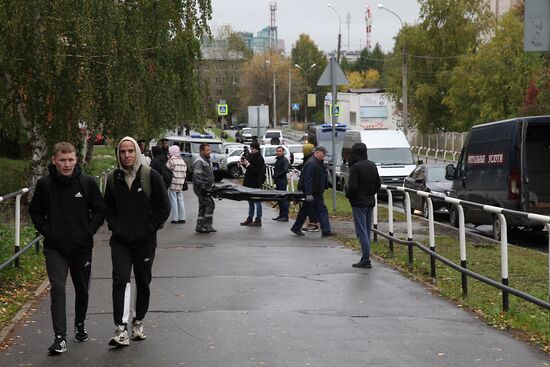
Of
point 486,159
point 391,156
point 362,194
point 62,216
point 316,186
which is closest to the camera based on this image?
point 62,216

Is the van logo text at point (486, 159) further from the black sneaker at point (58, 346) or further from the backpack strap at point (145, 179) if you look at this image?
the black sneaker at point (58, 346)

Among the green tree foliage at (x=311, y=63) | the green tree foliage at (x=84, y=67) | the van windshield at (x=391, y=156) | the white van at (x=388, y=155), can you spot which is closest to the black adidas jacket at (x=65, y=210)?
the green tree foliage at (x=84, y=67)

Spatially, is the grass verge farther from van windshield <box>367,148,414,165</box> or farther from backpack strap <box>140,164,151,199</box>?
van windshield <box>367,148,414,165</box>

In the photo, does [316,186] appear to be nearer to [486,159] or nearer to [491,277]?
[486,159]

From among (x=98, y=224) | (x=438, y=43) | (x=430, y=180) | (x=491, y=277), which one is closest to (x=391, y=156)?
(x=430, y=180)

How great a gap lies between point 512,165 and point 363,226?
5606 mm

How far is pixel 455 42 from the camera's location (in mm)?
73500

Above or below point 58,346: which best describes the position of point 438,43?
above

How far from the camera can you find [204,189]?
18.8 m

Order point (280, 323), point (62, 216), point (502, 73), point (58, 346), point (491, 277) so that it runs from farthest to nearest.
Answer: point (502, 73)
point (491, 277)
point (280, 323)
point (62, 216)
point (58, 346)

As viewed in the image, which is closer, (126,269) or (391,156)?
(126,269)

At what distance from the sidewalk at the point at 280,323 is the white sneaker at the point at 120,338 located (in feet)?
0.31

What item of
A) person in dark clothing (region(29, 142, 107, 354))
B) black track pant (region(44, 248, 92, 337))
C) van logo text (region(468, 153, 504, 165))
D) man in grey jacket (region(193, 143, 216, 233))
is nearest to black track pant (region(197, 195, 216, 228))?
man in grey jacket (region(193, 143, 216, 233))

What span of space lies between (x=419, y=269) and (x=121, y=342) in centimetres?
601
